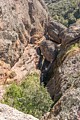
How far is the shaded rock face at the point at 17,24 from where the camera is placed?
50.7 m

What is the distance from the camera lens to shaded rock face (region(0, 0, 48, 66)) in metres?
50.7

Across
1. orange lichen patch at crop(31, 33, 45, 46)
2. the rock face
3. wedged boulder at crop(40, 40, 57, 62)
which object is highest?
the rock face

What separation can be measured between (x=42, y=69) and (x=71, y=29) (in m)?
10.6

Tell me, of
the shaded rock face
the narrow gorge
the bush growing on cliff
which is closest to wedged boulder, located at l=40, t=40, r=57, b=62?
the narrow gorge

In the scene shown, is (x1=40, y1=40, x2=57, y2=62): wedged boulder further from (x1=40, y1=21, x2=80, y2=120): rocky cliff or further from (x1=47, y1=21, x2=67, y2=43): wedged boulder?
(x1=47, y1=21, x2=67, y2=43): wedged boulder

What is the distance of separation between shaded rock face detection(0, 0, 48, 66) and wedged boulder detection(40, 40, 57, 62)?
4.60 m

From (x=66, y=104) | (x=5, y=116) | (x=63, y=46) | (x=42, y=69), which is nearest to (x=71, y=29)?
(x=63, y=46)

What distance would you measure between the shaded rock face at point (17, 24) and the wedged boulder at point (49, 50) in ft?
15.1

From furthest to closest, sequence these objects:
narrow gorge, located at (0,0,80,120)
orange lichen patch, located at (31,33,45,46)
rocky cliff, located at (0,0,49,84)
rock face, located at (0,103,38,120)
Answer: orange lichen patch, located at (31,33,45,46) → rocky cliff, located at (0,0,49,84) → narrow gorge, located at (0,0,80,120) → rock face, located at (0,103,38,120)

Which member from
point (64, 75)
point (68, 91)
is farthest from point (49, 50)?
point (68, 91)

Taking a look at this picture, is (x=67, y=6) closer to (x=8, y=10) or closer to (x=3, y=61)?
(x=8, y=10)

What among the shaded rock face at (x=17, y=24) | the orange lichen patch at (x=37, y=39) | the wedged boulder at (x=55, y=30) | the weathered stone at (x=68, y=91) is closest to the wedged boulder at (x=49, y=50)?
the wedged boulder at (x=55, y=30)

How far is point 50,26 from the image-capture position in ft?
218

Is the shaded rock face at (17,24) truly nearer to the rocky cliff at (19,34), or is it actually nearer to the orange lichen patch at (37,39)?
the rocky cliff at (19,34)
